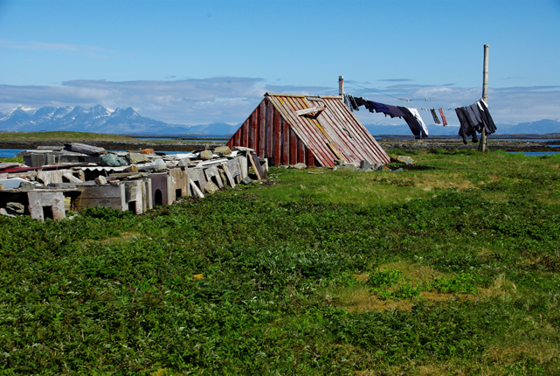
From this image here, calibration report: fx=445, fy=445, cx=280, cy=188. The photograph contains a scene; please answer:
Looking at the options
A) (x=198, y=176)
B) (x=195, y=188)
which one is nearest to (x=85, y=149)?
(x=198, y=176)

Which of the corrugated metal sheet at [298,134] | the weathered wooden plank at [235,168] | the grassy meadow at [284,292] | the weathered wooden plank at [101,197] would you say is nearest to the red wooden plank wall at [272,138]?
the corrugated metal sheet at [298,134]

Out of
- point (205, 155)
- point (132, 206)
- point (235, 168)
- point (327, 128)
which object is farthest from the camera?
point (327, 128)

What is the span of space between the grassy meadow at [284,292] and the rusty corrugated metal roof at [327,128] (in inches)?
444

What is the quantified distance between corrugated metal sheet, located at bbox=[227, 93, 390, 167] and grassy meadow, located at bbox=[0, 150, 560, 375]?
10.8 metres

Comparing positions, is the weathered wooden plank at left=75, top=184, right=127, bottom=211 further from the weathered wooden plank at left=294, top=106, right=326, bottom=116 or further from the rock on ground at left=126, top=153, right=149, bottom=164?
the weathered wooden plank at left=294, top=106, right=326, bottom=116

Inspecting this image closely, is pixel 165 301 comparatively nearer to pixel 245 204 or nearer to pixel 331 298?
pixel 331 298

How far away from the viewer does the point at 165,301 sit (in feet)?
20.8

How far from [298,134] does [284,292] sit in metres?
16.9

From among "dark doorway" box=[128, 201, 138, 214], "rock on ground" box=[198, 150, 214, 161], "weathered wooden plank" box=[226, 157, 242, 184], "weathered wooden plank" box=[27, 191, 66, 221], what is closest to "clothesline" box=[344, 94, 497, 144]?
"weathered wooden plank" box=[226, 157, 242, 184]

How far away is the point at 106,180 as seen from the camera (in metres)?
13.2

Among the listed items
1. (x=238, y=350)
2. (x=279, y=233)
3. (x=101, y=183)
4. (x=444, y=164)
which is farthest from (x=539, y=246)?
(x=444, y=164)

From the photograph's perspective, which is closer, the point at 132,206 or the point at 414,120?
the point at 132,206

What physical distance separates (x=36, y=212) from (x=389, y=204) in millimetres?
9859

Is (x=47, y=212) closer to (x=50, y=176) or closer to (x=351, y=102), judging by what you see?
(x=50, y=176)
